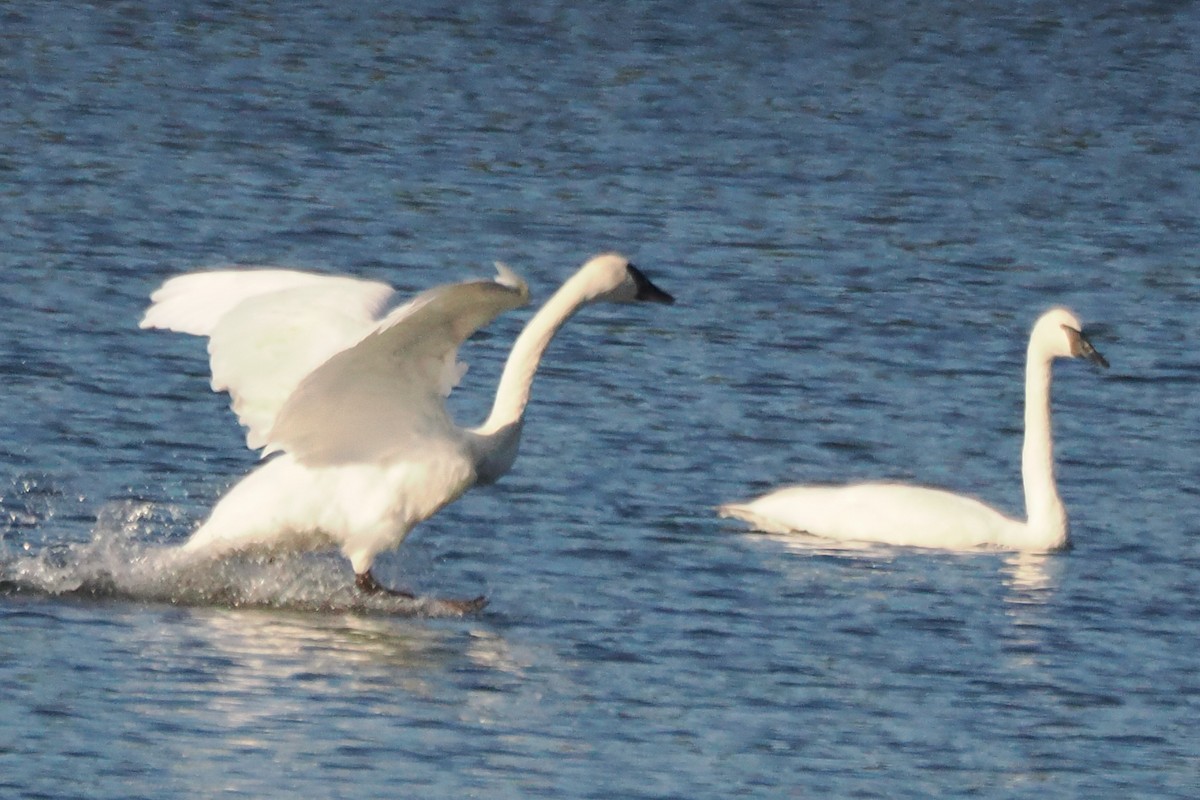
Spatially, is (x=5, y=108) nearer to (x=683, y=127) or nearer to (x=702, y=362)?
(x=683, y=127)

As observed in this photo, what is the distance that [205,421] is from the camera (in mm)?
12969

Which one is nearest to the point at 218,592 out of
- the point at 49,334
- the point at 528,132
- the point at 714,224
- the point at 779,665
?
the point at 779,665

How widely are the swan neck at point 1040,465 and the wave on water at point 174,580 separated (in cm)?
291

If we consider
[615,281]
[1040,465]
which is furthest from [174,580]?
[1040,465]

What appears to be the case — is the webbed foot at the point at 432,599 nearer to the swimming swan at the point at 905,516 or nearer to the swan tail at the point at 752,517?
the swan tail at the point at 752,517

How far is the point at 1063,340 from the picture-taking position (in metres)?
12.9

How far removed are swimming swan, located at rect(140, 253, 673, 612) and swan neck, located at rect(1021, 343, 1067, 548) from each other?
263 centimetres

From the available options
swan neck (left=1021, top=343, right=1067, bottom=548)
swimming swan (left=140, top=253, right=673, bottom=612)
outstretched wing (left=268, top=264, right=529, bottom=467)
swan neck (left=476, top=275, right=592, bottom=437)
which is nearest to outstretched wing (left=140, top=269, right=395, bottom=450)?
swimming swan (left=140, top=253, right=673, bottom=612)

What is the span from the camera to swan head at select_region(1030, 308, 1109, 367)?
42.2 feet

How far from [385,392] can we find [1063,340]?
14.1 ft

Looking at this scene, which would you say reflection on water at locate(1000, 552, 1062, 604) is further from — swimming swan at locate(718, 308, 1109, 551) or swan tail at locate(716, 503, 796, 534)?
swan tail at locate(716, 503, 796, 534)

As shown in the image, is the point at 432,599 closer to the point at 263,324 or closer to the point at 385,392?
the point at 385,392

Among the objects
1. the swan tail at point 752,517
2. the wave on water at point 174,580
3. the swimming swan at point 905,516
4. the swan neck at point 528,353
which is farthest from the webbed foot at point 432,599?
the swimming swan at point 905,516

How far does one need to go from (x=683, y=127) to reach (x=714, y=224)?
11.6 feet
